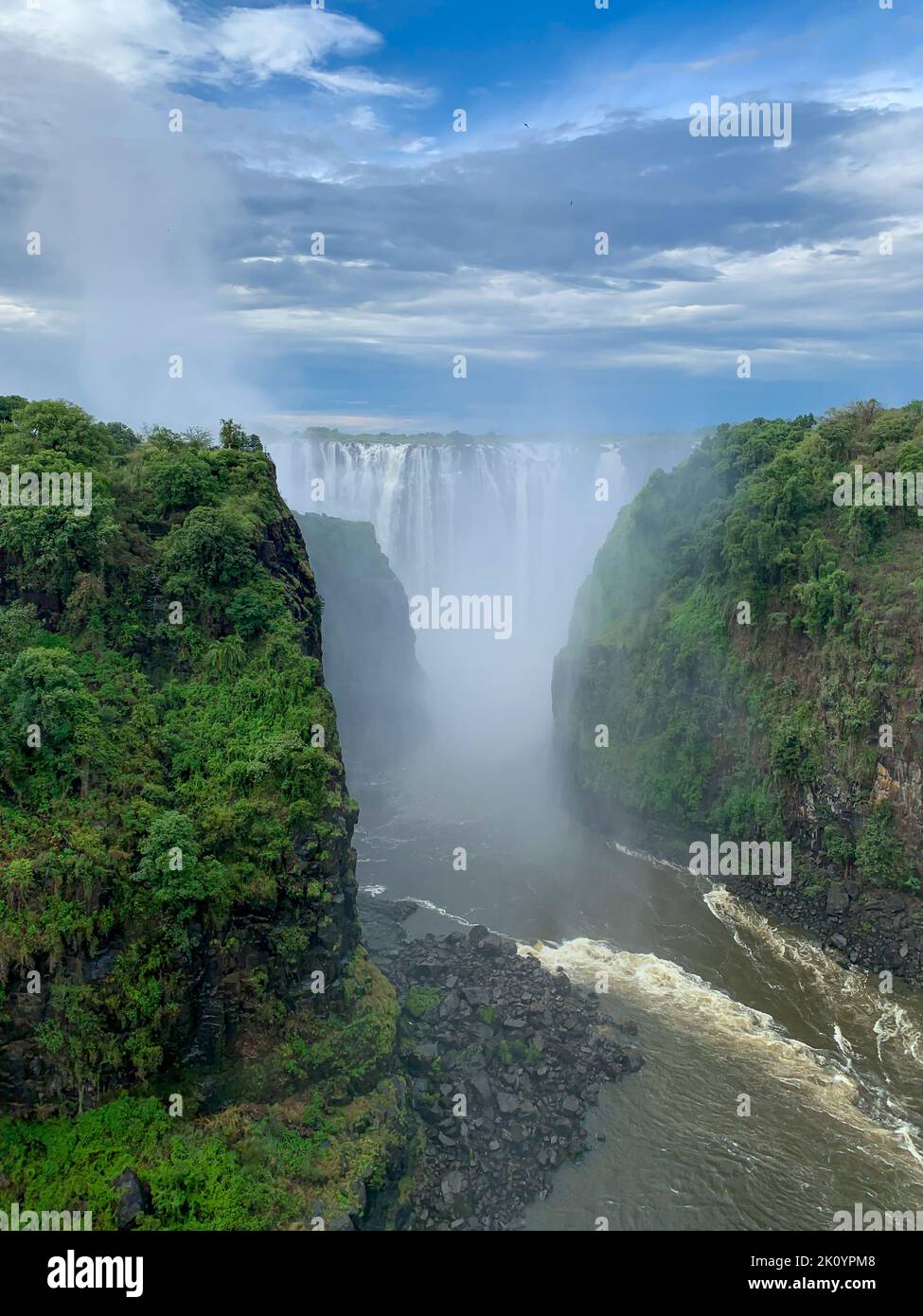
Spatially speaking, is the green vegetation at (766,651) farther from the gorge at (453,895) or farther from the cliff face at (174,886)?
the cliff face at (174,886)

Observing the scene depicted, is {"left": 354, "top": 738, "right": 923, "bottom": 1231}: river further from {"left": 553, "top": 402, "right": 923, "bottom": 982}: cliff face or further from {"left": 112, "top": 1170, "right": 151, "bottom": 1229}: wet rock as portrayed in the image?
{"left": 112, "top": 1170, "right": 151, "bottom": 1229}: wet rock

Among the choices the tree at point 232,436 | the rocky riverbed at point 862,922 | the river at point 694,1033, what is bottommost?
the river at point 694,1033

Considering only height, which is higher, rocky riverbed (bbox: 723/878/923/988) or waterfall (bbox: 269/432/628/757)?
waterfall (bbox: 269/432/628/757)

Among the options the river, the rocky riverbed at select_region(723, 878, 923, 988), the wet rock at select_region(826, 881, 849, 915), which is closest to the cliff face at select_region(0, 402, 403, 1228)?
the river

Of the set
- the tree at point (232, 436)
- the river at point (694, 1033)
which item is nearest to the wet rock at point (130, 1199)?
the river at point (694, 1033)

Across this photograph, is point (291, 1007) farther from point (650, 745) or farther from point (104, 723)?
point (650, 745)

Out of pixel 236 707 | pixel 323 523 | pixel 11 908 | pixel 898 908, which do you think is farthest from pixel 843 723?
pixel 323 523

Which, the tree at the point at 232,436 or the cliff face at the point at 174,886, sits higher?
the tree at the point at 232,436
